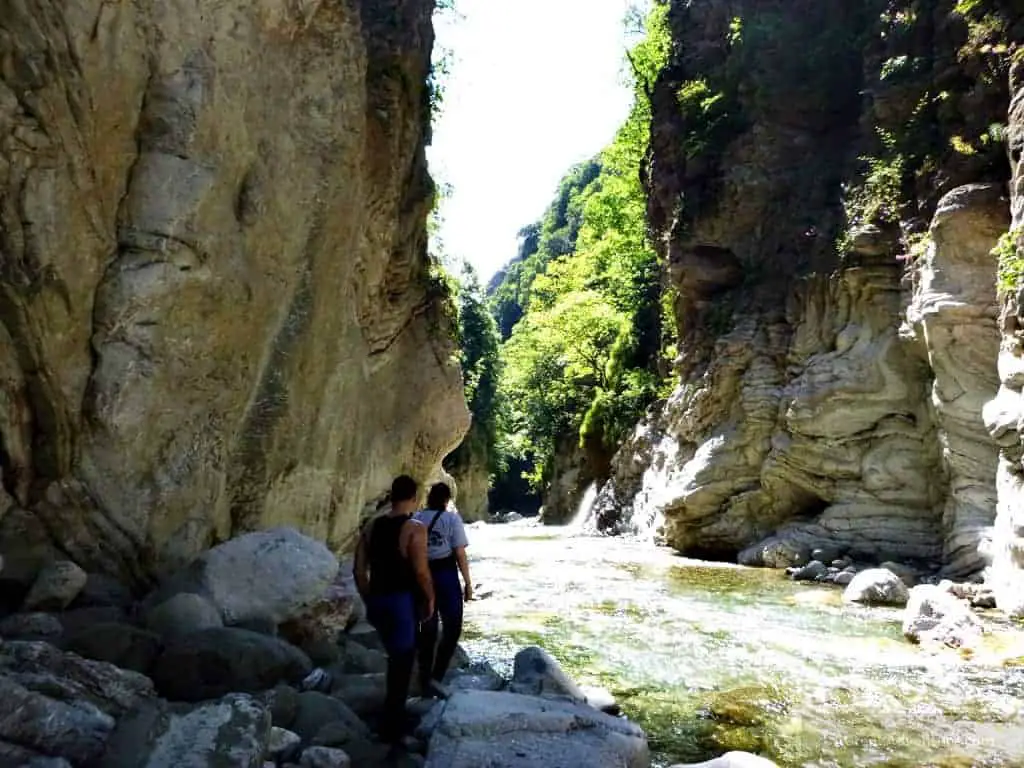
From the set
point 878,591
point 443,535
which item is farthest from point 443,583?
point 878,591

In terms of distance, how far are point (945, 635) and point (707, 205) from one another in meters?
18.1

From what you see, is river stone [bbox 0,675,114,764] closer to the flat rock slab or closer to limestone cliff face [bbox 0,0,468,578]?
the flat rock slab

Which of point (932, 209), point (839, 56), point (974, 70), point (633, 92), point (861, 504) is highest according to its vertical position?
point (633, 92)

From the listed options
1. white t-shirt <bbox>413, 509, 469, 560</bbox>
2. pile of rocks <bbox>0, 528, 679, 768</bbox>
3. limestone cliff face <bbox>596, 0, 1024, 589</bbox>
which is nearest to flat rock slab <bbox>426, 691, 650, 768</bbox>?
pile of rocks <bbox>0, 528, 679, 768</bbox>

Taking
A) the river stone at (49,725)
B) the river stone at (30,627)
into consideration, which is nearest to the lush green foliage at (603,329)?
the river stone at (30,627)

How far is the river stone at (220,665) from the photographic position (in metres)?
5.05

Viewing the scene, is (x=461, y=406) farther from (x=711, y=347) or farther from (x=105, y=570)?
(x=711, y=347)

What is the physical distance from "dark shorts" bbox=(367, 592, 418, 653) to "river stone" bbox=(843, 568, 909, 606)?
1029 cm

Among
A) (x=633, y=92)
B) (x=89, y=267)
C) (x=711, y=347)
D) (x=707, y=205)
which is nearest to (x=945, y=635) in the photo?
(x=89, y=267)

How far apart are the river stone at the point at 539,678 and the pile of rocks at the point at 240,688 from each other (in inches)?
0.6

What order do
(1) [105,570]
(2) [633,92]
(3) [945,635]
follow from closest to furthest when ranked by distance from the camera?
(1) [105,570], (3) [945,635], (2) [633,92]

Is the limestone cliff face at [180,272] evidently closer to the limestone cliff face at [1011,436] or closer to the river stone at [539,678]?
the river stone at [539,678]

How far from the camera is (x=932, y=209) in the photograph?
1739 centimetres

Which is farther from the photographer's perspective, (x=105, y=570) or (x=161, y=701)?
(x=105, y=570)
